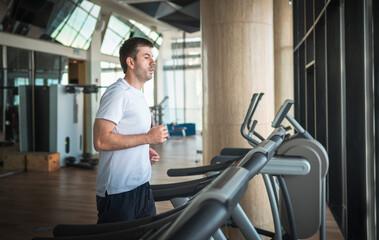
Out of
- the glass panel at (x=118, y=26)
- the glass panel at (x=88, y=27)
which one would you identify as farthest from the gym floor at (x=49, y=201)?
the glass panel at (x=118, y=26)

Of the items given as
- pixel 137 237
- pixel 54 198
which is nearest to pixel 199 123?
pixel 54 198

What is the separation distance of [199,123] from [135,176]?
13421 mm

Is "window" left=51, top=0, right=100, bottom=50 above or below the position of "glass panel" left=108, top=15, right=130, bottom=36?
below

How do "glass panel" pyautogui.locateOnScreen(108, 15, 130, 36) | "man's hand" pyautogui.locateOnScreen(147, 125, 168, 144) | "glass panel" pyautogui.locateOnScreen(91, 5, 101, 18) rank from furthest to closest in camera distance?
"glass panel" pyautogui.locateOnScreen(108, 15, 130, 36)
"glass panel" pyautogui.locateOnScreen(91, 5, 101, 18)
"man's hand" pyautogui.locateOnScreen(147, 125, 168, 144)

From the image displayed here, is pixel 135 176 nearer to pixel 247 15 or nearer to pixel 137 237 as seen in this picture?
pixel 137 237

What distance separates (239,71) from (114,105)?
2.16m

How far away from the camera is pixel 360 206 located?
9.32ft

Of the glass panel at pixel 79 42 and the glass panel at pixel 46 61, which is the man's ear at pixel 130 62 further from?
the glass panel at pixel 79 42

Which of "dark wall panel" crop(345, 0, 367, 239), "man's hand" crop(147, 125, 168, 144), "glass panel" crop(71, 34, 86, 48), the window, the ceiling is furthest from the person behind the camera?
the ceiling

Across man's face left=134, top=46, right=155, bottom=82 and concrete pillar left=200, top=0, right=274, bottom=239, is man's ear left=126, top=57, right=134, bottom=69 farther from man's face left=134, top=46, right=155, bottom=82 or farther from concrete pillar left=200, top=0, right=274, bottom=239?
concrete pillar left=200, top=0, right=274, bottom=239

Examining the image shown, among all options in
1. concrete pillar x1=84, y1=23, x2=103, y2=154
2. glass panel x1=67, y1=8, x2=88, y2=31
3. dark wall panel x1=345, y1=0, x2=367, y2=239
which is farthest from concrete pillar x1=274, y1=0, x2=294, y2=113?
dark wall panel x1=345, y1=0, x2=367, y2=239

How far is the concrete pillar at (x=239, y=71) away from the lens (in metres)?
3.68

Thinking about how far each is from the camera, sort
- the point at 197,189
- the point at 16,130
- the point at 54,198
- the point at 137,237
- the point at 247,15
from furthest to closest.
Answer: the point at 16,130, the point at 54,198, the point at 247,15, the point at 197,189, the point at 137,237

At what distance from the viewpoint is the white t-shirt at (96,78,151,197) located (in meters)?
1.79
